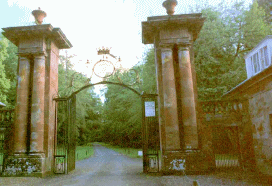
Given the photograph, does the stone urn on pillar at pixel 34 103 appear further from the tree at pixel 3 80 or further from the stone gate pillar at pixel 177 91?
the tree at pixel 3 80

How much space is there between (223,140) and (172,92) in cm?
1234

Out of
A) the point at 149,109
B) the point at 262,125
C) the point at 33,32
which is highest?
the point at 33,32

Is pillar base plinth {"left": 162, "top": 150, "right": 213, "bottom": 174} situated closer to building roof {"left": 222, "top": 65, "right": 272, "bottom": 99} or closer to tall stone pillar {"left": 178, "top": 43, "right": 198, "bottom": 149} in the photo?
tall stone pillar {"left": 178, "top": 43, "right": 198, "bottom": 149}

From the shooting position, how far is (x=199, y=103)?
10.2 meters

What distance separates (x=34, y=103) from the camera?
10.1 metres

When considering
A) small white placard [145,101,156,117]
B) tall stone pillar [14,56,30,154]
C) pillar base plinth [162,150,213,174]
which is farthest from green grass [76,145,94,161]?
pillar base plinth [162,150,213,174]

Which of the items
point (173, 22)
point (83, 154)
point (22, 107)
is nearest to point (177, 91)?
point (173, 22)

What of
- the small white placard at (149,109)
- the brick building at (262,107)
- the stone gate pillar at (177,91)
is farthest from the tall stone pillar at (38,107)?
the brick building at (262,107)

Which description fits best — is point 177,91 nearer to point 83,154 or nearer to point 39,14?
point 39,14

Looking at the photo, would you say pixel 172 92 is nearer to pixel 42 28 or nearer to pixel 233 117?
pixel 233 117

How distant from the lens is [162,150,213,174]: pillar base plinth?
30.2 ft

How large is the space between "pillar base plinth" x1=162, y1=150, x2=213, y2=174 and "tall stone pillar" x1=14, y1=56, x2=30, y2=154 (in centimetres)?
565

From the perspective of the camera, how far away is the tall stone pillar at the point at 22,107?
32.4 feet

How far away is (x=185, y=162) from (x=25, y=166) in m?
6.11
